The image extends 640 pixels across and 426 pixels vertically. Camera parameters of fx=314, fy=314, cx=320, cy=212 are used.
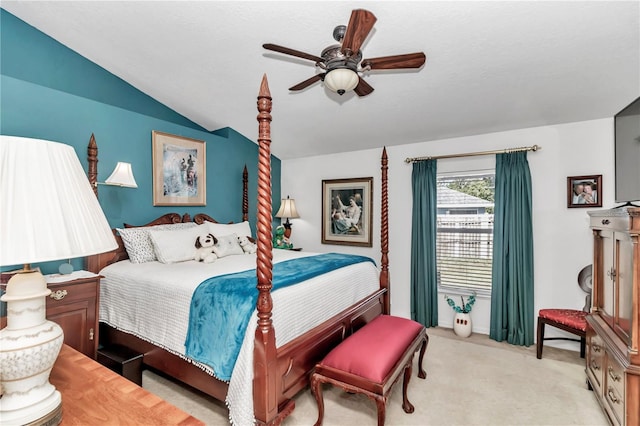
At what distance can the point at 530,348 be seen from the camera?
340 centimetres

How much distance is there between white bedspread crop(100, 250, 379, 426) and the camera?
190 centimetres

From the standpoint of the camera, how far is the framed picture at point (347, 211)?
466cm

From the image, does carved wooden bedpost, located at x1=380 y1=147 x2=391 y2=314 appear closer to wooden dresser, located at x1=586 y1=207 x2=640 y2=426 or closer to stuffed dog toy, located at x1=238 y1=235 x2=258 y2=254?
stuffed dog toy, located at x1=238 y1=235 x2=258 y2=254

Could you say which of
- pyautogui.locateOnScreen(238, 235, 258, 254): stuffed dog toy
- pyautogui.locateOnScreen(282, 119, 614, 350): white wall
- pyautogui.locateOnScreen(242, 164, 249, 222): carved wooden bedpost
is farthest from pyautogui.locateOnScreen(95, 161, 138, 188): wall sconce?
pyautogui.locateOnScreen(282, 119, 614, 350): white wall

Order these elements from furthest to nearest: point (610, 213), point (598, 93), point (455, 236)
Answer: point (455, 236), point (598, 93), point (610, 213)

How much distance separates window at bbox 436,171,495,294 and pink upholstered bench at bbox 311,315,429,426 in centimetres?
188

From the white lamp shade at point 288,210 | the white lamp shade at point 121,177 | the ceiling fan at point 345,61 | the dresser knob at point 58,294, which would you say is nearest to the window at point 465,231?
the white lamp shade at point 288,210

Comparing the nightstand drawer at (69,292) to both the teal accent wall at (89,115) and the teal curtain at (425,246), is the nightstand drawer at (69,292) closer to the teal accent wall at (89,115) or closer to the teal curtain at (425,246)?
the teal accent wall at (89,115)

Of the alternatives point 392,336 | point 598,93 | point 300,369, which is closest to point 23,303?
point 300,369

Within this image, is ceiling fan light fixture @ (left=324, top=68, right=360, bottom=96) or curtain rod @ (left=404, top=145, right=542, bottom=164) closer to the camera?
ceiling fan light fixture @ (left=324, top=68, right=360, bottom=96)

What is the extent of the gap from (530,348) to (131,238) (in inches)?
173

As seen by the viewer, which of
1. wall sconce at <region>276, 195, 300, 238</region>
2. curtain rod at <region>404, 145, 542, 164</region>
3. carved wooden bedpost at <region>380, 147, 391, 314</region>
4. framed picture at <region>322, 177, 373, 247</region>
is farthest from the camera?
wall sconce at <region>276, 195, 300, 238</region>

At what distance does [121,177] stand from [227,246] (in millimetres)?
1263

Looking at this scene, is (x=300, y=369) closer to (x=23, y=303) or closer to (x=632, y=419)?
(x=23, y=303)
